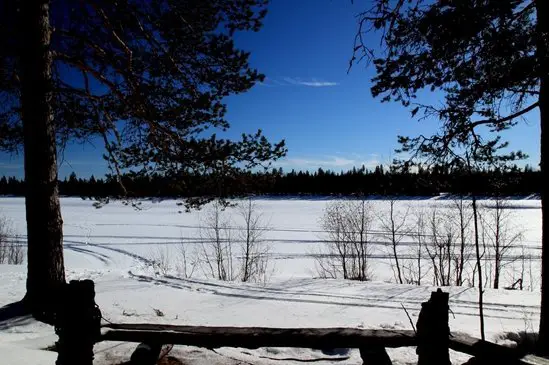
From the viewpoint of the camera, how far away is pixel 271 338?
3.29 meters

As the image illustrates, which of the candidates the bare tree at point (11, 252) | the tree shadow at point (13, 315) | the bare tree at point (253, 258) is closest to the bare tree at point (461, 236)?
the bare tree at point (253, 258)

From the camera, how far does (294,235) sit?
2950 centimetres

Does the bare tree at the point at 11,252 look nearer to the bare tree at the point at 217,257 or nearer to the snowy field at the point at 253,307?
the bare tree at the point at 217,257

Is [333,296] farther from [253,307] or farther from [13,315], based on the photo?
[13,315]

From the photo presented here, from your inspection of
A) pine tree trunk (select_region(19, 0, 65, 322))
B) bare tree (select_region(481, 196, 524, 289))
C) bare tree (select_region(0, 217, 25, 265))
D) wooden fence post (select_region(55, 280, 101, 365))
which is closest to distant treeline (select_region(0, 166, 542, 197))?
pine tree trunk (select_region(19, 0, 65, 322))

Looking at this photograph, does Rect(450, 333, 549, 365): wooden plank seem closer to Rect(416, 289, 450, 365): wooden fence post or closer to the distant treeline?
Rect(416, 289, 450, 365): wooden fence post

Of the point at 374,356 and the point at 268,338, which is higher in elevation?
the point at 268,338

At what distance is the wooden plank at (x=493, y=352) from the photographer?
285 centimetres

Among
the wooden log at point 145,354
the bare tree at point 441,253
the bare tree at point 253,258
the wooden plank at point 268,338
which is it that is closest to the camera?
the wooden log at point 145,354

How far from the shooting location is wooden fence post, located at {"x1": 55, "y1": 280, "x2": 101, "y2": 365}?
9.31ft

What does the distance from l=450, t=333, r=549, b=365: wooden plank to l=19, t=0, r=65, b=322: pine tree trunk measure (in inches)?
212

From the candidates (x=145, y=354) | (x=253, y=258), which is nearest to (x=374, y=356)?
(x=145, y=354)

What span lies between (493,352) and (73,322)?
3.39m

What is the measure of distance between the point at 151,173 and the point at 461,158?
17.6 ft
